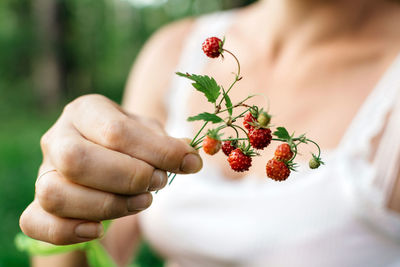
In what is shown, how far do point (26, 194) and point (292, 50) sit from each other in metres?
2.05

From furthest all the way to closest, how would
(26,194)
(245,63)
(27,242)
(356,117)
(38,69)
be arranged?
(38,69)
(26,194)
(245,63)
(356,117)
(27,242)

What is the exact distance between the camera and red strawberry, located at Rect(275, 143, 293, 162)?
37 centimetres

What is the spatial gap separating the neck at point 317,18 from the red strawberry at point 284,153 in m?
0.79

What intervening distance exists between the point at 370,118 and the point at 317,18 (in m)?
0.32

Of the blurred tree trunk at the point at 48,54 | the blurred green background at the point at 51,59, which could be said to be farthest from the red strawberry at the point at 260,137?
the blurred tree trunk at the point at 48,54

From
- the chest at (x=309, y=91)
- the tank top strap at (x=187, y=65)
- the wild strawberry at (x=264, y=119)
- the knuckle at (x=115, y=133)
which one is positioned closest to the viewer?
the wild strawberry at (x=264, y=119)

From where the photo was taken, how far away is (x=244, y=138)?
38 centimetres

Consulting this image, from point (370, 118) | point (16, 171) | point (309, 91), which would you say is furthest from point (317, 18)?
point (16, 171)

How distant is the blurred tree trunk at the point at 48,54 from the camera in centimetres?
604

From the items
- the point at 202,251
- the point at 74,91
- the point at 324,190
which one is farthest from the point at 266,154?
the point at 74,91

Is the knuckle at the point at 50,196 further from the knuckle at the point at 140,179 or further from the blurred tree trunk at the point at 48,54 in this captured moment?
the blurred tree trunk at the point at 48,54

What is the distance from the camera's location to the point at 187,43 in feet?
4.29

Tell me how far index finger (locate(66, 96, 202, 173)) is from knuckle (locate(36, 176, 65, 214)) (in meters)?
0.06

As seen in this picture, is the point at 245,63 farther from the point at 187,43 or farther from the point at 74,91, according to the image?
the point at 74,91
